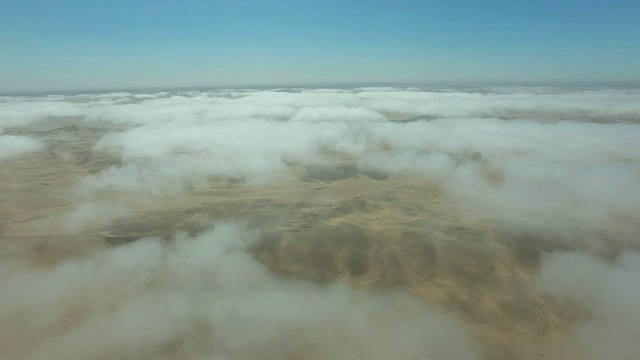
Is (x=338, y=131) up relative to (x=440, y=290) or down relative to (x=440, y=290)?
up

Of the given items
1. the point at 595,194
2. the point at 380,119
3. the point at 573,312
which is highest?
the point at 380,119

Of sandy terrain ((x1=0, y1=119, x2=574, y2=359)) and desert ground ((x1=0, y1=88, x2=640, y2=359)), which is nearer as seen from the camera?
desert ground ((x1=0, y1=88, x2=640, y2=359))

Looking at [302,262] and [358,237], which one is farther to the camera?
[358,237]

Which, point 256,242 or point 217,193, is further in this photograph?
point 217,193

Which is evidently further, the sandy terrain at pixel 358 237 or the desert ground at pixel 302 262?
the sandy terrain at pixel 358 237

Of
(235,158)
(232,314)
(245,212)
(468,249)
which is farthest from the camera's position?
(235,158)

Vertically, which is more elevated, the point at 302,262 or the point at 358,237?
the point at 358,237

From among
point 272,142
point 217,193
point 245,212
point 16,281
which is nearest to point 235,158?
point 272,142

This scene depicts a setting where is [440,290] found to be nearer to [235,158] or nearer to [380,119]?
[235,158]
